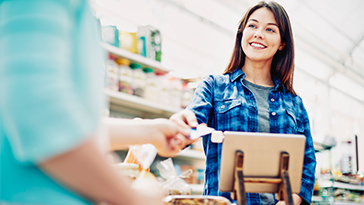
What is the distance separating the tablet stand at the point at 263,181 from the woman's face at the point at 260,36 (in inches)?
23.0

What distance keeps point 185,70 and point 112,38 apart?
2300mm

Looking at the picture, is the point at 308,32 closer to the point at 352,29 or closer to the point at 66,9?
the point at 352,29

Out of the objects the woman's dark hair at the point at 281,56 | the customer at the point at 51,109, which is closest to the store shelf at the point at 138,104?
the woman's dark hair at the point at 281,56

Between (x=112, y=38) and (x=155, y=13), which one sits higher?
(x=155, y=13)

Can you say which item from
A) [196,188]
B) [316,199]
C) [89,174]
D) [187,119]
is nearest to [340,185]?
[316,199]

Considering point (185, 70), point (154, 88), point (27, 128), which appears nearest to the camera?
point (27, 128)

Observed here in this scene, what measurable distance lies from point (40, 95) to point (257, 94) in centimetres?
123

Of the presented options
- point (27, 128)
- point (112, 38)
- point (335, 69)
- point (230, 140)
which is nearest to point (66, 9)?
point (27, 128)

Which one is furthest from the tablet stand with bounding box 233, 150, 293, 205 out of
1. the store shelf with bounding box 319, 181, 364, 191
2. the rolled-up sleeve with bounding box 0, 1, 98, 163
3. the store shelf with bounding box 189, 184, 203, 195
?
the store shelf with bounding box 319, 181, 364, 191

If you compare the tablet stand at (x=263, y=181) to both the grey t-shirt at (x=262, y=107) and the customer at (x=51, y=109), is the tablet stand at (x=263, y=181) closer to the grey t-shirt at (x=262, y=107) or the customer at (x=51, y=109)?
the grey t-shirt at (x=262, y=107)

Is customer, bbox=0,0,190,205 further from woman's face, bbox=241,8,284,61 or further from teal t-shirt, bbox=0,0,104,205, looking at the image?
woman's face, bbox=241,8,284,61

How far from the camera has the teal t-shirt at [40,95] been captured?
1.38 ft

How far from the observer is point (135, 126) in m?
0.73

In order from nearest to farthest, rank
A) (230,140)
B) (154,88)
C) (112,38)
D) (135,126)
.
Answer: (135,126), (230,140), (112,38), (154,88)
